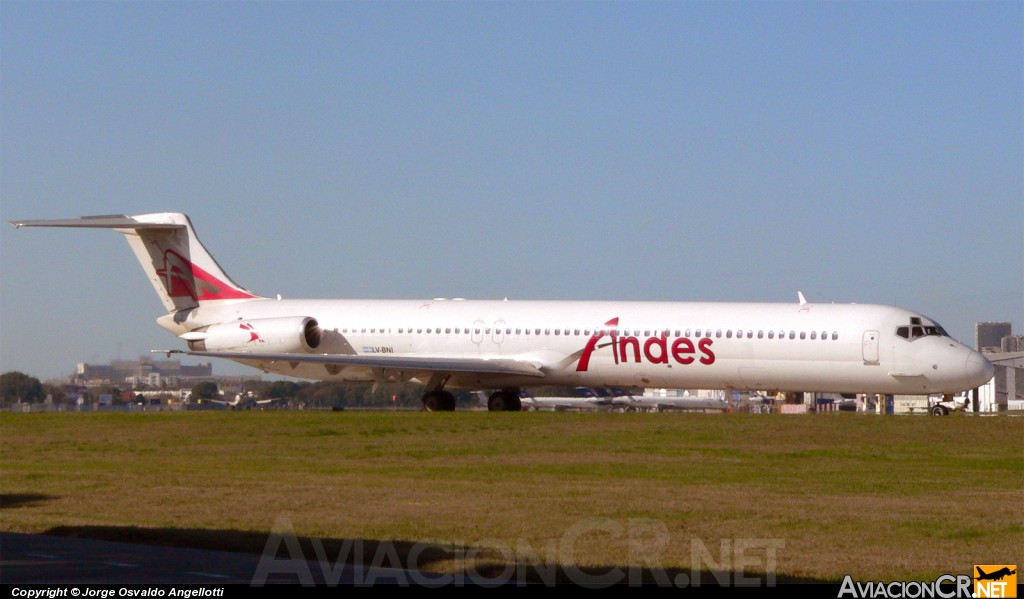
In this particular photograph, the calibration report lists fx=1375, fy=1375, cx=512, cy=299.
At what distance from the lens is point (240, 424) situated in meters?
32.8

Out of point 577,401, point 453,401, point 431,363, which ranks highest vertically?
point 431,363

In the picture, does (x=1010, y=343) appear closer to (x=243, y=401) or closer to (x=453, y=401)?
(x=243, y=401)

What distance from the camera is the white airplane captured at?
36.6 meters

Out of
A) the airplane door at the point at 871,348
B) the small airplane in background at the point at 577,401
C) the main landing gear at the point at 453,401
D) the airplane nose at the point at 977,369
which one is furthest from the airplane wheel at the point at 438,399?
the small airplane in background at the point at 577,401

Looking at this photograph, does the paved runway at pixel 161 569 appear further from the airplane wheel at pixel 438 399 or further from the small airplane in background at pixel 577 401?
the small airplane in background at pixel 577 401

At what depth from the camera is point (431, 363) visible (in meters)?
39.9

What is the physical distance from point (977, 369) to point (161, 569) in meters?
28.3

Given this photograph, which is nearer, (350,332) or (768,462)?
(768,462)

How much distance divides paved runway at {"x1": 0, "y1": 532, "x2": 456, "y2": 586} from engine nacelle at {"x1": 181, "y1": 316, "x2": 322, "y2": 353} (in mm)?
27584

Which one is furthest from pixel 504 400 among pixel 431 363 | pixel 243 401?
pixel 243 401

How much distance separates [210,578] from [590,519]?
5.86 m

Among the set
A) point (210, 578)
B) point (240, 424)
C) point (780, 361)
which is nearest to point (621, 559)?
point (210, 578)

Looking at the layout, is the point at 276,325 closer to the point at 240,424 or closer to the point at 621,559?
the point at 240,424

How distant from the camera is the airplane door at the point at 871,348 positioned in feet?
119
